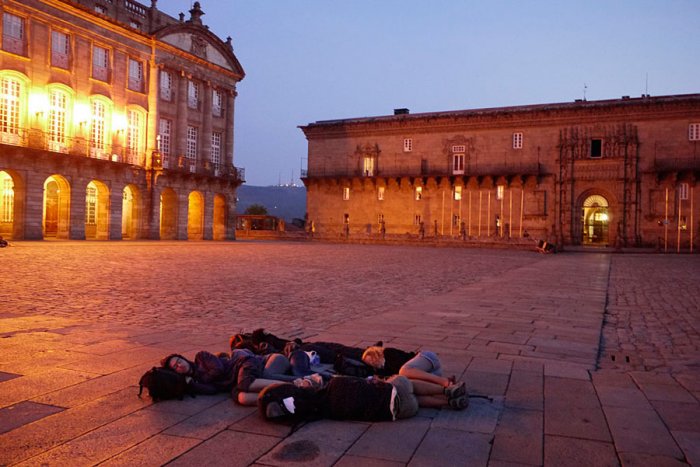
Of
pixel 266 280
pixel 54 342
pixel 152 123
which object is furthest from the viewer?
pixel 152 123

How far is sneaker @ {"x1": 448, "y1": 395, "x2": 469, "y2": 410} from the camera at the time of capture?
3.94 meters

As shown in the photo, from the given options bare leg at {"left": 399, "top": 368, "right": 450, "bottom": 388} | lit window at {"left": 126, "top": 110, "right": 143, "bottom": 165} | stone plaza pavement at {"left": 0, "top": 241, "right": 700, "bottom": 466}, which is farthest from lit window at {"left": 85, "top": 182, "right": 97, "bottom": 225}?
bare leg at {"left": 399, "top": 368, "right": 450, "bottom": 388}

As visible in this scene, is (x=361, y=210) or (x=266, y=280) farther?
(x=361, y=210)

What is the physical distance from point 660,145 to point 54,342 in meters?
44.4

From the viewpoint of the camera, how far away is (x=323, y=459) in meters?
3.13

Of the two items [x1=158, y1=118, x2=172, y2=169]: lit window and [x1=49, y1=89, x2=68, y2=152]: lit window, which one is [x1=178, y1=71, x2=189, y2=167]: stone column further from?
[x1=49, y1=89, x2=68, y2=152]: lit window

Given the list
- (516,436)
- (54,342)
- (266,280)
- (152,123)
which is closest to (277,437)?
(516,436)

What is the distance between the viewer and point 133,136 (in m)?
37.6

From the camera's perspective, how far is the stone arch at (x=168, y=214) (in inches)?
1596

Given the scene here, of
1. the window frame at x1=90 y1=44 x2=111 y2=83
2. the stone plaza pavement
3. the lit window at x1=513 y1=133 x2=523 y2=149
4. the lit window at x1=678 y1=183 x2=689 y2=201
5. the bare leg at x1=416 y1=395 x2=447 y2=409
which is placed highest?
the window frame at x1=90 y1=44 x2=111 y2=83

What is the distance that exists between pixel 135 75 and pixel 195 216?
35.8 ft

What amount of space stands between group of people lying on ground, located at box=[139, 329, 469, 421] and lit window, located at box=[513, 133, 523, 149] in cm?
4350

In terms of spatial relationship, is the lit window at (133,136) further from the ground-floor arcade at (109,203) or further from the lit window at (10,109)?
the lit window at (10,109)

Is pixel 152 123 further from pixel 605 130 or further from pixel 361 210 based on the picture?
pixel 605 130
